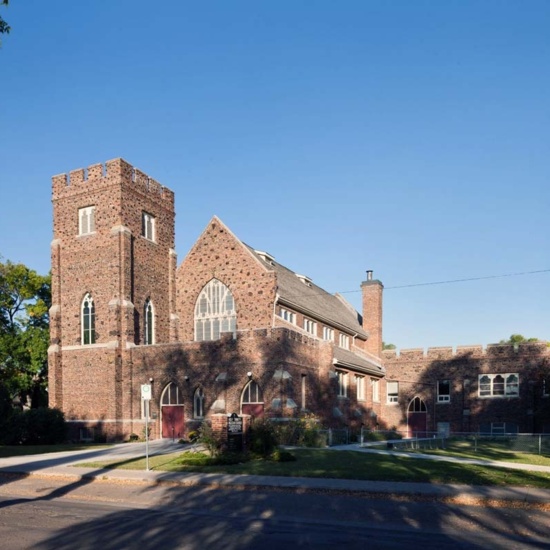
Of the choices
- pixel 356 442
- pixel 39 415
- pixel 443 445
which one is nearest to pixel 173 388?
pixel 39 415

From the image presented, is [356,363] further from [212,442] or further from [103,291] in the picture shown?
[212,442]

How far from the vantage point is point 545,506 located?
12820 mm

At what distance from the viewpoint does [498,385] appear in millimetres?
41969

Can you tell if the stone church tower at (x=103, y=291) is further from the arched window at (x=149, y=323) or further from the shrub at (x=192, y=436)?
the shrub at (x=192, y=436)

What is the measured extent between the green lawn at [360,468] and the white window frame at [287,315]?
13.5m

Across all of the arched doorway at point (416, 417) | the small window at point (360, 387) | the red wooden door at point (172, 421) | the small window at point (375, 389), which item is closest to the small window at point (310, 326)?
the small window at point (360, 387)

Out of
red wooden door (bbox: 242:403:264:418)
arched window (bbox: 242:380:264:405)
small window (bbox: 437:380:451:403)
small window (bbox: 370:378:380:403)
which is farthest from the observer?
small window (bbox: 370:378:380:403)

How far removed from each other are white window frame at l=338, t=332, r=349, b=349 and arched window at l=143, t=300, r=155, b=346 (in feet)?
45.4

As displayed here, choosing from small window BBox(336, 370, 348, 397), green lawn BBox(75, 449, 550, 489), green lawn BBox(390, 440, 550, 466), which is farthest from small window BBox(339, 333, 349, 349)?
green lawn BBox(75, 449, 550, 489)

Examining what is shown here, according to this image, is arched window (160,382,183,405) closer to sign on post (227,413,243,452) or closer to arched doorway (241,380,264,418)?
arched doorway (241,380,264,418)

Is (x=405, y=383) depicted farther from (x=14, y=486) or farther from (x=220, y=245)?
(x=14, y=486)

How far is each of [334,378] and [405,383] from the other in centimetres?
1267

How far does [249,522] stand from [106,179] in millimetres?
27267

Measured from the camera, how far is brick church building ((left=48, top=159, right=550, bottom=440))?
31.5 metres
